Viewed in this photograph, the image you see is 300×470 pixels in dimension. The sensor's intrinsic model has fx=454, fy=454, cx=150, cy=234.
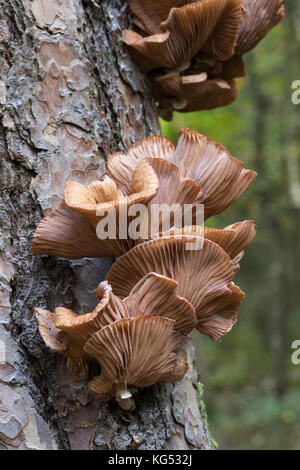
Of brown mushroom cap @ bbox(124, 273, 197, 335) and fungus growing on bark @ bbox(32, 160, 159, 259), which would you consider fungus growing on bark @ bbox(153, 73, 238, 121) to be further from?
brown mushroom cap @ bbox(124, 273, 197, 335)

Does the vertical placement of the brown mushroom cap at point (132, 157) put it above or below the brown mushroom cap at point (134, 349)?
above

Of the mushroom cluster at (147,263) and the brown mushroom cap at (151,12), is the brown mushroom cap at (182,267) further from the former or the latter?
the brown mushroom cap at (151,12)

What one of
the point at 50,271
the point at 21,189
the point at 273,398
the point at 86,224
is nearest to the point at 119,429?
the point at 50,271

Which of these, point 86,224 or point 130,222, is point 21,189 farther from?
point 130,222

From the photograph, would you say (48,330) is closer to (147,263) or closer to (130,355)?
(130,355)

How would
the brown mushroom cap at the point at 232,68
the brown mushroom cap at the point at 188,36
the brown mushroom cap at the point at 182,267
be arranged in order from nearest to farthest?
the brown mushroom cap at the point at 182,267
the brown mushroom cap at the point at 188,36
the brown mushroom cap at the point at 232,68

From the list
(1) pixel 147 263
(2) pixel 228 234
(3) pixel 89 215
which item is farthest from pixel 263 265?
(3) pixel 89 215

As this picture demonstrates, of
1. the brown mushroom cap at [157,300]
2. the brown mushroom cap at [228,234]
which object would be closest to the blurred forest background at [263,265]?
the brown mushroom cap at [228,234]
